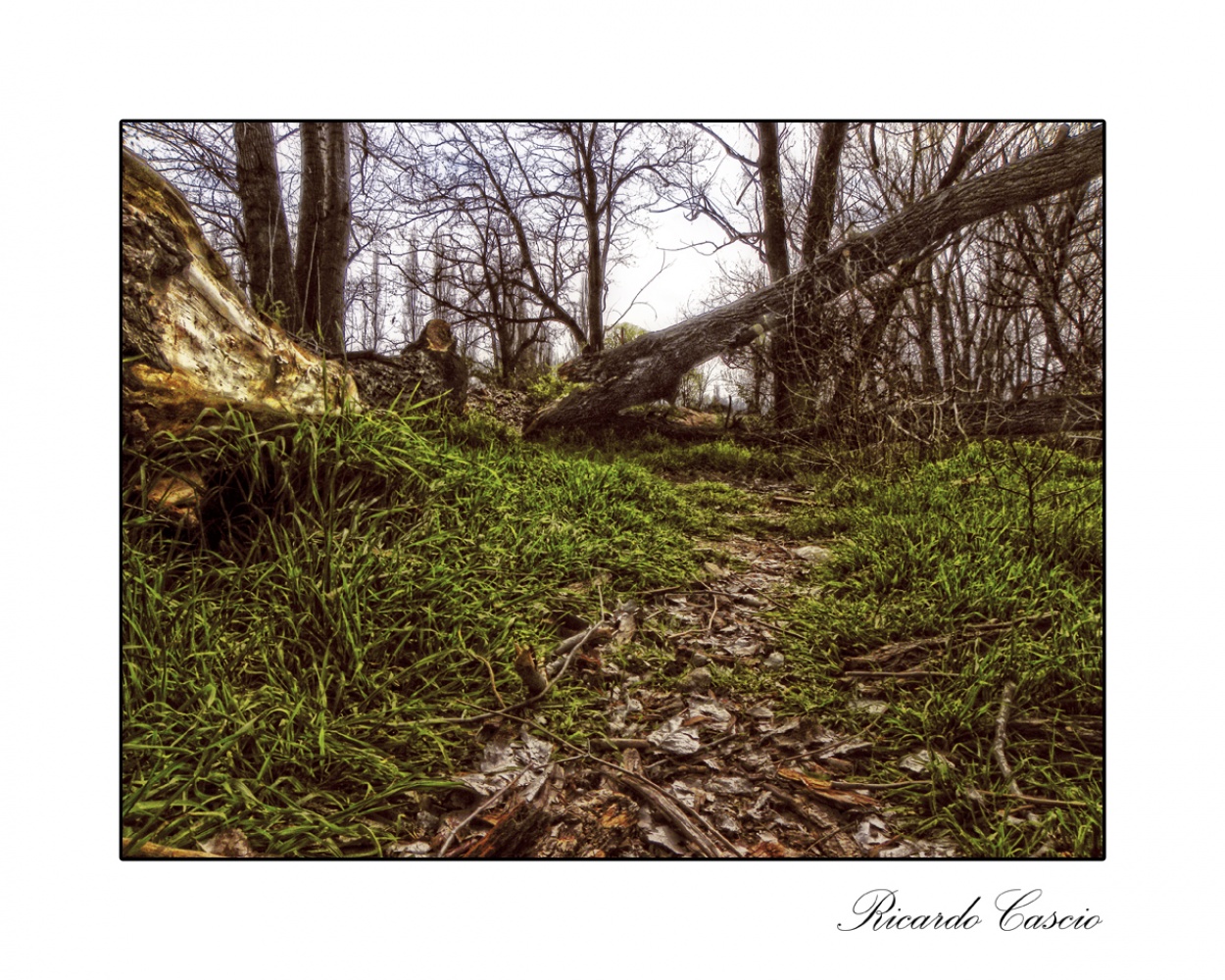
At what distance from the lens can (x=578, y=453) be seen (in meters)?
2.94

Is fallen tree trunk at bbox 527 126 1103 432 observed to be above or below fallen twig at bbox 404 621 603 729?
above

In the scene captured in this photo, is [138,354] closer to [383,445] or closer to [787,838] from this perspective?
[383,445]

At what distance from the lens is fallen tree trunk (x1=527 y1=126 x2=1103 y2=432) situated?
2336mm

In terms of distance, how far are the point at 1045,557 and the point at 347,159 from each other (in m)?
2.72

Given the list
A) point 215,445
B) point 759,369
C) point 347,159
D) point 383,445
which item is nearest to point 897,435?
point 759,369

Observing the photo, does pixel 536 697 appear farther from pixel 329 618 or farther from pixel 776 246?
pixel 776 246

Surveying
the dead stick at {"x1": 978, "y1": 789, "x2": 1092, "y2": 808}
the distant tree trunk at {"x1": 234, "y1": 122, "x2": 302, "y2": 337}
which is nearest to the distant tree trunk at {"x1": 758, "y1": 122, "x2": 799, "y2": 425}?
the distant tree trunk at {"x1": 234, "y1": 122, "x2": 302, "y2": 337}

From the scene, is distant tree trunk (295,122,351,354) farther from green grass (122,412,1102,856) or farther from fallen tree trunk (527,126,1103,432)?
fallen tree trunk (527,126,1103,432)

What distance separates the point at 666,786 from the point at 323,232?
2196 mm

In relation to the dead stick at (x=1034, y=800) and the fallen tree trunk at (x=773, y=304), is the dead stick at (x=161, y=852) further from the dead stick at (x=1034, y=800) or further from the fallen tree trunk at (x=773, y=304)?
the fallen tree trunk at (x=773, y=304)
